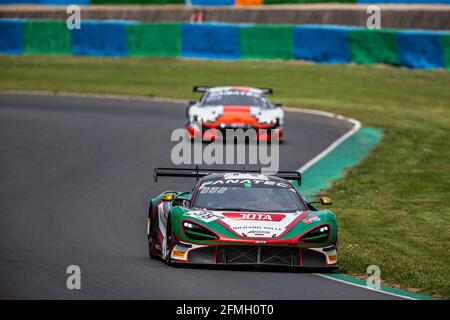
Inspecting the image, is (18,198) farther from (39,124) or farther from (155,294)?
(39,124)

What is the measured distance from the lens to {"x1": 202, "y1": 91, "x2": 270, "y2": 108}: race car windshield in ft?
87.6

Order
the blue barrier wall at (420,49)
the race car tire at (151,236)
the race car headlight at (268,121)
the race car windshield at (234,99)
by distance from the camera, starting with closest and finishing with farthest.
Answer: the race car tire at (151,236) → the race car headlight at (268,121) → the race car windshield at (234,99) → the blue barrier wall at (420,49)

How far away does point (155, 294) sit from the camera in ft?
34.3

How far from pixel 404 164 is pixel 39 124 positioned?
9783mm

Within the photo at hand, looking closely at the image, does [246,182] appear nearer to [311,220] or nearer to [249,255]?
[311,220]

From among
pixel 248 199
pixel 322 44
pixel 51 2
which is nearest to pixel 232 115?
pixel 248 199

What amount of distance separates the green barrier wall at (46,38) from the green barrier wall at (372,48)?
470 inches

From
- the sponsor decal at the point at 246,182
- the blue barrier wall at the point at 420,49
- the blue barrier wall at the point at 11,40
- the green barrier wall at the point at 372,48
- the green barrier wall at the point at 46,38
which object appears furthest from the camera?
the blue barrier wall at the point at 11,40

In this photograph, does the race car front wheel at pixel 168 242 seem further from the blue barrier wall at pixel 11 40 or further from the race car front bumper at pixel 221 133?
the blue barrier wall at pixel 11 40

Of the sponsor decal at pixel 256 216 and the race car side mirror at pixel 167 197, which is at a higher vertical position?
the race car side mirror at pixel 167 197

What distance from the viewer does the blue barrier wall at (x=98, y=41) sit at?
44969 mm

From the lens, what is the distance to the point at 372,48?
4103 cm

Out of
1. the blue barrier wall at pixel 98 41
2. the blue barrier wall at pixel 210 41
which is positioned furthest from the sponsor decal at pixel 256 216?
the blue barrier wall at pixel 98 41
